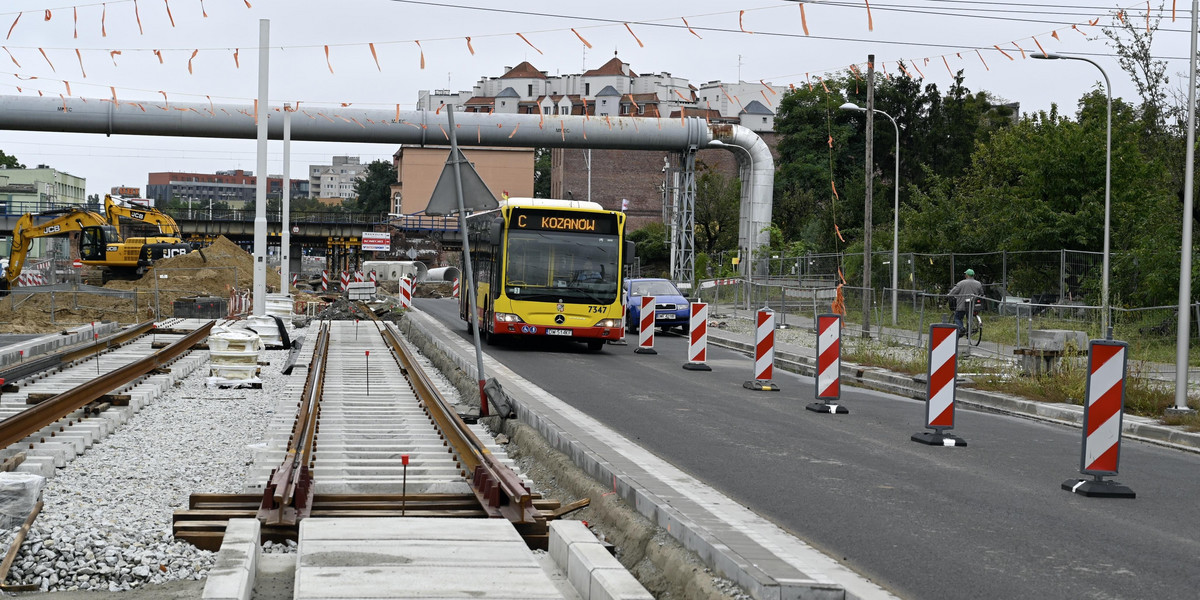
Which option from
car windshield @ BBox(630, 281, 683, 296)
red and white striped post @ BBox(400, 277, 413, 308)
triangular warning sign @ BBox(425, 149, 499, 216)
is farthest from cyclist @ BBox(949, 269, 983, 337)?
red and white striped post @ BBox(400, 277, 413, 308)

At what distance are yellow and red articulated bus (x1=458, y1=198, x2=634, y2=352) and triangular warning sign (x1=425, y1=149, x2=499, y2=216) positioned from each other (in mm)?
11229

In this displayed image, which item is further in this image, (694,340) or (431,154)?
(431,154)

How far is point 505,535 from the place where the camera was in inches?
296

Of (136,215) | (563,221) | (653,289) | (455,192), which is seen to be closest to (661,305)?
(653,289)

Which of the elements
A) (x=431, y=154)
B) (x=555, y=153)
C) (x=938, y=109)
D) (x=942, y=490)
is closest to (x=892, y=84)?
(x=938, y=109)

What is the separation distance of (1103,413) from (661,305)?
2553 centimetres

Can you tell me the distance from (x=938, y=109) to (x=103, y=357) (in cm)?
6615

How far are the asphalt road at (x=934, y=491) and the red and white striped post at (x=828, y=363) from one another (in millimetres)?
332

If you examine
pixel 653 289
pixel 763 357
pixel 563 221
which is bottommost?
pixel 763 357

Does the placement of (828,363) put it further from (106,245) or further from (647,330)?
(106,245)

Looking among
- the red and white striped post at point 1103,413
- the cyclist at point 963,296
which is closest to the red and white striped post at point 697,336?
the cyclist at point 963,296

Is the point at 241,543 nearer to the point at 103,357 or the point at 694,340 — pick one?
the point at 694,340

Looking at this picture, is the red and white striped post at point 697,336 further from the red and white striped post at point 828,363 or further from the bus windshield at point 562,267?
the red and white striped post at point 828,363

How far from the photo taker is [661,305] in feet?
117
